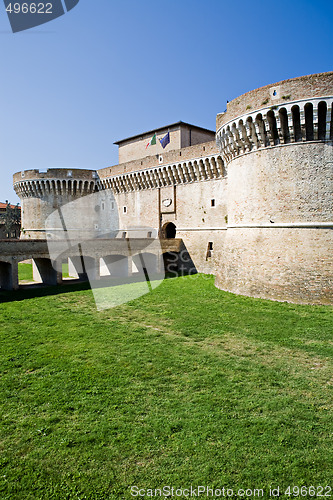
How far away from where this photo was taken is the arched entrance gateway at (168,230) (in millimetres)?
25250

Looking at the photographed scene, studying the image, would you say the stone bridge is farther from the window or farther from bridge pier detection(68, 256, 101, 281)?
the window

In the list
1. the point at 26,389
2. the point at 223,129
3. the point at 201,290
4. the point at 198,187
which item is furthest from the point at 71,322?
the point at 198,187

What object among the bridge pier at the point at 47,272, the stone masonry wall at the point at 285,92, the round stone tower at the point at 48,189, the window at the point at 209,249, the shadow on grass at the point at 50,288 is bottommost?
the shadow on grass at the point at 50,288

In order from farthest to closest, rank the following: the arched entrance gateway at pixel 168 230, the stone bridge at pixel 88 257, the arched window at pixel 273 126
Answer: the arched entrance gateway at pixel 168 230, the stone bridge at pixel 88 257, the arched window at pixel 273 126

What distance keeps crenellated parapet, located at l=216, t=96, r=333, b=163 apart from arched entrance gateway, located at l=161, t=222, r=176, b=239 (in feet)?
35.0

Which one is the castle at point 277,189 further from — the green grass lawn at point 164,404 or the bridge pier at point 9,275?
the bridge pier at point 9,275

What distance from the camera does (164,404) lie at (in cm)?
630

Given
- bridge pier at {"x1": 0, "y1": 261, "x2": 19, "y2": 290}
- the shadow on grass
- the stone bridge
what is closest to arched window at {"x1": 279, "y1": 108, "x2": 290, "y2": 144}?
the stone bridge

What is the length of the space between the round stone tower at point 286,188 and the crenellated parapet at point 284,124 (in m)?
0.03

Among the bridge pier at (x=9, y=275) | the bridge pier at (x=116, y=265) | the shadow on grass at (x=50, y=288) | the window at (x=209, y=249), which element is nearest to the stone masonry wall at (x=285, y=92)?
the window at (x=209, y=249)

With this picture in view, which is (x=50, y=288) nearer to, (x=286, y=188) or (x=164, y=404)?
(x=286, y=188)

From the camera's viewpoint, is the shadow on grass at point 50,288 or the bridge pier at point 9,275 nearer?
the shadow on grass at point 50,288

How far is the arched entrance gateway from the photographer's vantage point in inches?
994

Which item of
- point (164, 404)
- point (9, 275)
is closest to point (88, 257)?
point (9, 275)
